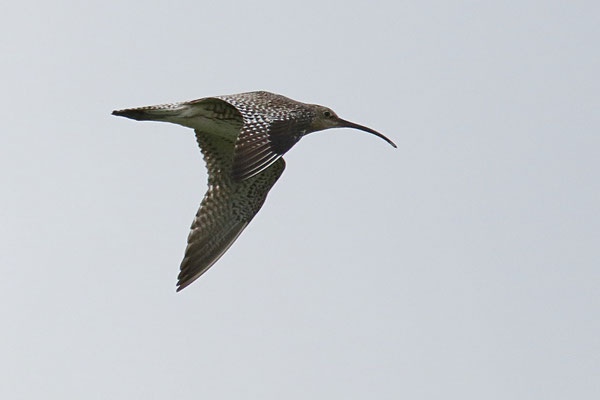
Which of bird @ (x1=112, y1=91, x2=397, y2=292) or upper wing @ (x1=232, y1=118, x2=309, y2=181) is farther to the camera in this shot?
bird @ (x1=112, y1=91, x2=397, y2=292)

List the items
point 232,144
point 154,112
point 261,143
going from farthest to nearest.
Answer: point 232,144 < point 154,112 < point 261,143

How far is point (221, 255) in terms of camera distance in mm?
16703

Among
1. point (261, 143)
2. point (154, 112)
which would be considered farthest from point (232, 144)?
point (261, 143)

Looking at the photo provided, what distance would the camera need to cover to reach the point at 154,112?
52.1 ft

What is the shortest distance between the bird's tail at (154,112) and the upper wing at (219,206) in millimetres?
1291

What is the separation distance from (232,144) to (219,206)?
0.88 metres

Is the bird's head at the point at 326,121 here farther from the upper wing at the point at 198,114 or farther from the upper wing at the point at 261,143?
the upper wing at the point at 261,143

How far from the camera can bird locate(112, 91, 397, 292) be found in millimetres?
14703

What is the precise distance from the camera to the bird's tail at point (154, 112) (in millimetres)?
15766

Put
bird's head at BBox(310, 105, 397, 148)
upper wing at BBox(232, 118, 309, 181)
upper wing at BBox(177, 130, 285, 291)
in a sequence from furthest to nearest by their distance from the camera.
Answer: bird's head at BBox(310, 105, 397, 148) → upper wing at BBox(177, 130, 285, 291) → upper wing at BBox(232, 118, 309, 181)

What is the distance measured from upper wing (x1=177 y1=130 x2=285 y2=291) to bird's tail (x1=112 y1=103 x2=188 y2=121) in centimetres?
129

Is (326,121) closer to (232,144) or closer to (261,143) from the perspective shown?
(232,144)

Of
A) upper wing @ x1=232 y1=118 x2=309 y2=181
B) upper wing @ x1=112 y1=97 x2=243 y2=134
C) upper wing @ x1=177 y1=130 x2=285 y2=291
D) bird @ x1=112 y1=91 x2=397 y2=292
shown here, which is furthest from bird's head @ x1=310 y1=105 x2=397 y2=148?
upper wing @ x1=232 y1=118 x2=309 y2=181

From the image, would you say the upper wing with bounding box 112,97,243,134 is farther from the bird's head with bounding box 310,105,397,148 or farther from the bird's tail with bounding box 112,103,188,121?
the bird's head with bounding box 310,105,397,148
